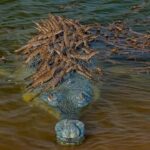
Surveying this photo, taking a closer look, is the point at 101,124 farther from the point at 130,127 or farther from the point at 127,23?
the point at 127,23

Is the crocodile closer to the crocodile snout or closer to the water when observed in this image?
the crocodile snout

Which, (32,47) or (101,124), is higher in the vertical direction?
(32,47)

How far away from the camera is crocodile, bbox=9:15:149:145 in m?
6.09

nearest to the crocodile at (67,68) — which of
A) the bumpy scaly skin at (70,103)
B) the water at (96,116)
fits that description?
the bumpy scaly skin at (70,103)

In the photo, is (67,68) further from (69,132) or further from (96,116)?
(69,132)

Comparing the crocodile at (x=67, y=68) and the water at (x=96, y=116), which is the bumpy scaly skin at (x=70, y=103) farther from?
the water at (x=96, y=116)

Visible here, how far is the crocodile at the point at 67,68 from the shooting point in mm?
6086

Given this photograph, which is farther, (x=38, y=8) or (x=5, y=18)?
(x=38, y=8)

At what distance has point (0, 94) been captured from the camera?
23.4 feet

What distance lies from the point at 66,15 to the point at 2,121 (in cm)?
559

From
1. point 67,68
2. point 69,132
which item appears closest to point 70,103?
point 67,68

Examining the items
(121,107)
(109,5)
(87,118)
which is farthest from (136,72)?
(109,5)

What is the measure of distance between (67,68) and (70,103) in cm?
91

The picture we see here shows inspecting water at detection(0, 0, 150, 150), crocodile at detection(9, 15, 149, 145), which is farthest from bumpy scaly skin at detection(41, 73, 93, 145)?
water at detection(0, 0, 150, 150)
